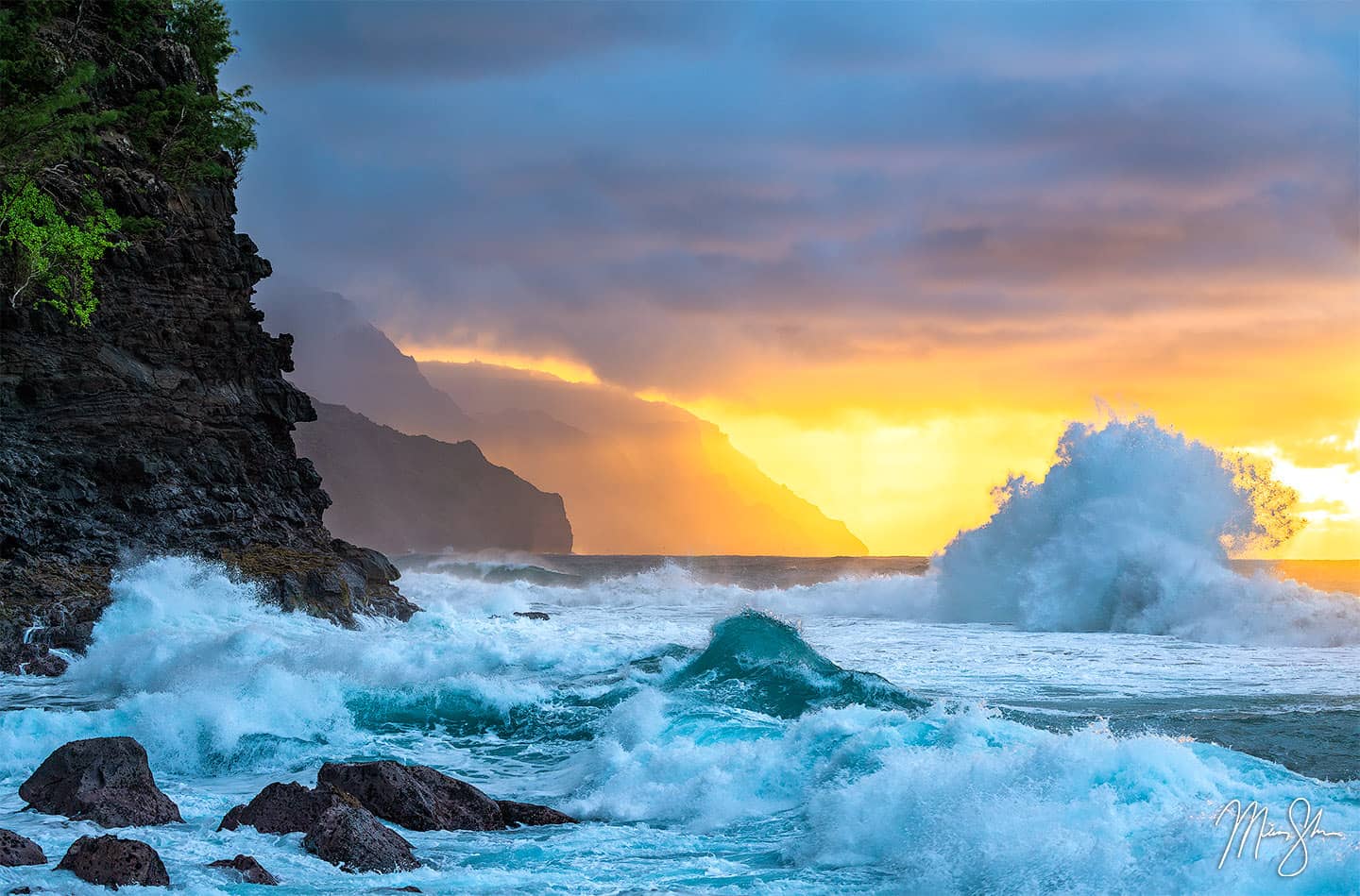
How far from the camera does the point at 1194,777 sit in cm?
800

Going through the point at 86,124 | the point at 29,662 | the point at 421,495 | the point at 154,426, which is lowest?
the point at 29,662

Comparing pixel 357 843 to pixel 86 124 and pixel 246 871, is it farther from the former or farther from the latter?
pixel 86 124

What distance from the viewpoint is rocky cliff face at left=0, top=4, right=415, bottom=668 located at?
1903cm

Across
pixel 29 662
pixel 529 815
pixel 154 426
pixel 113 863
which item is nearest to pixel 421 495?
pixel 154 426

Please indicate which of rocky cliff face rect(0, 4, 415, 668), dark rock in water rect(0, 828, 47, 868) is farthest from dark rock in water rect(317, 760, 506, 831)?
rocky cliff face rect(0, 4, 415, 668)

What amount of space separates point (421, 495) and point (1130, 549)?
421ft

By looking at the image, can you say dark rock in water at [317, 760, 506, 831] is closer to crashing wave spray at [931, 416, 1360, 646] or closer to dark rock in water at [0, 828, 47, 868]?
dark rock in water at [0, 828, 47, 868]

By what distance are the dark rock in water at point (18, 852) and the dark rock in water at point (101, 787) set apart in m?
1.16

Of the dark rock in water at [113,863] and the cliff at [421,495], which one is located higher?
the cliff at [421,495]

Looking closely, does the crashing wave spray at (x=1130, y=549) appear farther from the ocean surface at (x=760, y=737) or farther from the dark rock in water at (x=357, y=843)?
the dark rock in water at (x=357, y=843)

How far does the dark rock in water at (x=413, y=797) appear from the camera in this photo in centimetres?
818

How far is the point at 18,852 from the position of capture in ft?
20.8
